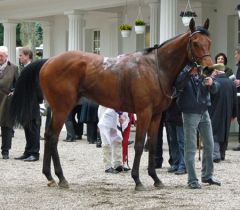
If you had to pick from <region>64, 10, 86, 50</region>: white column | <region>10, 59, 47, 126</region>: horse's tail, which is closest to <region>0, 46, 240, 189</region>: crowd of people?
<region>10, 59, 47, 126</region>: horse's tail

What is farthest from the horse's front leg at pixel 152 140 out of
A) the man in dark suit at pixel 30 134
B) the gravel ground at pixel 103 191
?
the man in dark suit at pixel 30 134

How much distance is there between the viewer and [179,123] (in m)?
9.25

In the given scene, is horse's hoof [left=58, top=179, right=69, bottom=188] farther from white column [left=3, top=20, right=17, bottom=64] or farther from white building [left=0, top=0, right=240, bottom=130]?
white column [left=3, top=20, right=17, bottom=64]

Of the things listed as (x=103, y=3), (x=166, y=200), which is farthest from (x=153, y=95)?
(x=103, y=3)

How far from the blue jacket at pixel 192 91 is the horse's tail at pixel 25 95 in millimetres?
2046

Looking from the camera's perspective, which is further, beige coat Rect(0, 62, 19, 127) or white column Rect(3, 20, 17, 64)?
white column Rect(3, 20, 17, 64)

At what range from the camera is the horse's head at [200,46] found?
24.1ft

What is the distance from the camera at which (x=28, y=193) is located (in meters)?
7.62

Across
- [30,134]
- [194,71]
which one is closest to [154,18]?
[30,134]

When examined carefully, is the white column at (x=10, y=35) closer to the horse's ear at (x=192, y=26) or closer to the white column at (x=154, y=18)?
the white column at (x=154, y=18)

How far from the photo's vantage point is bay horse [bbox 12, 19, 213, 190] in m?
7.62

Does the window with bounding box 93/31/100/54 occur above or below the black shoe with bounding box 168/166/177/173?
above

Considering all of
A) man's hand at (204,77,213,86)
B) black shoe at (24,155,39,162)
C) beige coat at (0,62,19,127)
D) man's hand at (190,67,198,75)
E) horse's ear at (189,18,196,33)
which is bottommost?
black shoe at (24,155,39,162)

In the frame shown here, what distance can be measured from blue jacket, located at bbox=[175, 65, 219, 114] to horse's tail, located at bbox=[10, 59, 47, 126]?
6.71ft
